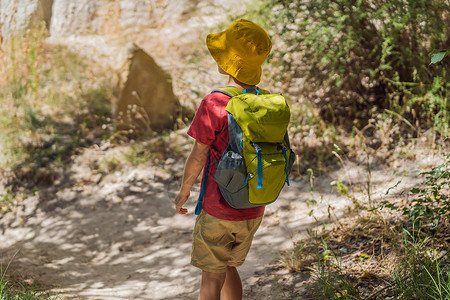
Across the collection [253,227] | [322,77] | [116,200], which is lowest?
[116,200]

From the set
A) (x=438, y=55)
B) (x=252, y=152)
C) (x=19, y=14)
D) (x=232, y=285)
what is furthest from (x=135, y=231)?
(x=19, y=14)

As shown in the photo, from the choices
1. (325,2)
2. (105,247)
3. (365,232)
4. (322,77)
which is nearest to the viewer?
(365,232)

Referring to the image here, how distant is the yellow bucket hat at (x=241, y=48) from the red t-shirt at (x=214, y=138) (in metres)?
0.18

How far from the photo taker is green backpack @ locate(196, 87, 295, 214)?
2164 mm

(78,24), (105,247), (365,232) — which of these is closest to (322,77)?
(365,232)

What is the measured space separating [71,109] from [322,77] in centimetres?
397

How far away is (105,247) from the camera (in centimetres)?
481

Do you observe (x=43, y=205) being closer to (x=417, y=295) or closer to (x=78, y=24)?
(x=417, y=295)

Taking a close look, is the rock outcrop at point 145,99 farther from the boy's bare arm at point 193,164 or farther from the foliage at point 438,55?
the foliage at point 438,55

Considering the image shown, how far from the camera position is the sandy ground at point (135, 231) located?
380 cm

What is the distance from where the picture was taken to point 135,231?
5.08m

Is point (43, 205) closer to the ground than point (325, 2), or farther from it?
closer to the ground

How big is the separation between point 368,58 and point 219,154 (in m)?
4.17

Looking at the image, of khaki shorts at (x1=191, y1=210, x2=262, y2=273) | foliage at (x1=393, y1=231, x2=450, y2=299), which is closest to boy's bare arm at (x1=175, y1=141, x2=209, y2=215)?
khaki shorts at (x1=191, y1=210, x2=262, y2=273)
